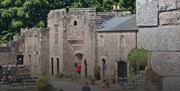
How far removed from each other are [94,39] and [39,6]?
52.2 feet

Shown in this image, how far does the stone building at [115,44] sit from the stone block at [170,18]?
1076 inches

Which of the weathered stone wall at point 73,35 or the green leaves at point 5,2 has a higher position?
the green leaves at point 5,2

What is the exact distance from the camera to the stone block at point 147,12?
177 inches

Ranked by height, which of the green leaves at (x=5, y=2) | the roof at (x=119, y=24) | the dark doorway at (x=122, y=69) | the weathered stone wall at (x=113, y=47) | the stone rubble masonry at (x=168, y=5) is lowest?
the dark doorway at (x=122, y=69)

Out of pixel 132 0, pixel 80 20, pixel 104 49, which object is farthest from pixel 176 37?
pixel 132 0

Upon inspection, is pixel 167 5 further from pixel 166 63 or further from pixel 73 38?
pixel 73 38

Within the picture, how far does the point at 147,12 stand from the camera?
455 cm

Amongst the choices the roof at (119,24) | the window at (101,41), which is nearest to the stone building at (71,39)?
the window at (101,41)

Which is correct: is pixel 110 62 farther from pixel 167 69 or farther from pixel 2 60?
pixel 167 69

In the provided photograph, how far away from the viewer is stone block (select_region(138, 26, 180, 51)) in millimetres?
4336

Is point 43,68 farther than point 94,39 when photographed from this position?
Yes

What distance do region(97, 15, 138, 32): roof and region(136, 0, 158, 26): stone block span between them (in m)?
27.0

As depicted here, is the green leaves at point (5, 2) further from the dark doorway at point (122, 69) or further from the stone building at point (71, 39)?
the dark doorway at point (122, 69)

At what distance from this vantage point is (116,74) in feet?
114
